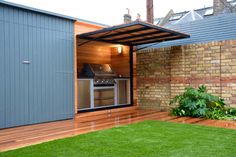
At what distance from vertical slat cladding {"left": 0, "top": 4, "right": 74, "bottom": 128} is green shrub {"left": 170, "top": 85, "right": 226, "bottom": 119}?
3288mm

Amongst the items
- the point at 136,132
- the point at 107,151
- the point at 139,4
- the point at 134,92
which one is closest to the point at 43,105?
the point at 136,132

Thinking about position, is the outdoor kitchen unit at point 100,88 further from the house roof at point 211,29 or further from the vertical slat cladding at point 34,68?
the house roof at point 211,29

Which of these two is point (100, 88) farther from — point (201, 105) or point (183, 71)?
point (201, 105)

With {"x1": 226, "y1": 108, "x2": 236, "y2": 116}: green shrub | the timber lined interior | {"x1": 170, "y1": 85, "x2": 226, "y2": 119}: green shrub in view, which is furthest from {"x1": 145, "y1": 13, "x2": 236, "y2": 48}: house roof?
{"x1": 226, "y1": 108, "x2": 236, "y2": 116}: green shrub

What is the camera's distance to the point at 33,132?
4953mm

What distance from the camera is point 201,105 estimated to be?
6715 mm

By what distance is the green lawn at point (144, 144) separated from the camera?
11.0 ft

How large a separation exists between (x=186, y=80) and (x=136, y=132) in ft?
12.5

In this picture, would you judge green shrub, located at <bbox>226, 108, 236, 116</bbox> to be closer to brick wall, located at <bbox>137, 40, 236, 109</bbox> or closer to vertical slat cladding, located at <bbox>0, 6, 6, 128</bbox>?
brick wall, located at <bbox>137, 40, 236, 109</bbox>

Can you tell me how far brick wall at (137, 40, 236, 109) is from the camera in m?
7.01

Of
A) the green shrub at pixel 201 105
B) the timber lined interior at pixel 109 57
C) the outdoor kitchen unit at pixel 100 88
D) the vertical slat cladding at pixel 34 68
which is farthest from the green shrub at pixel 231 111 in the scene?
the vertical slat cladding at pixel 34 68

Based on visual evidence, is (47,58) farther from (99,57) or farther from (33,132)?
(99,57)

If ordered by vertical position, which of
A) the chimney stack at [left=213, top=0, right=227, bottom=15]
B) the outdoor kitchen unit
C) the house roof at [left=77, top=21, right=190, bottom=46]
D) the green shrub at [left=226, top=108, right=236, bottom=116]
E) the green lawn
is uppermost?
the chimney stack at [left=213, top=0, right=227, bottom=15]

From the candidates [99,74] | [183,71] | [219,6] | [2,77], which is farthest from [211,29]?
[219,6]
